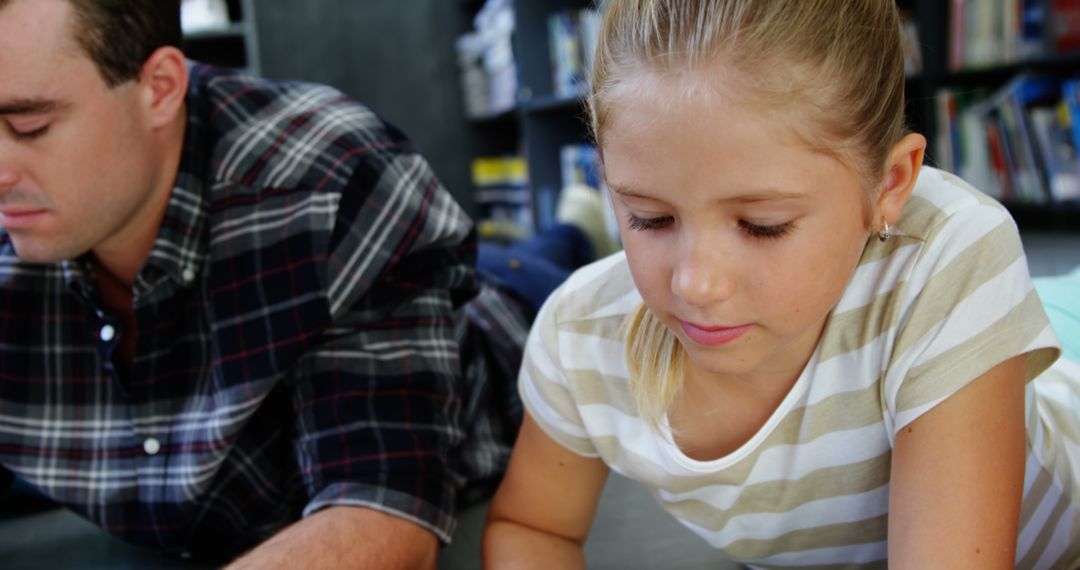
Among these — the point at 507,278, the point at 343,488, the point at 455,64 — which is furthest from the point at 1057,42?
the point at 455,64

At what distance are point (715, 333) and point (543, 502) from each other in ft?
0.99

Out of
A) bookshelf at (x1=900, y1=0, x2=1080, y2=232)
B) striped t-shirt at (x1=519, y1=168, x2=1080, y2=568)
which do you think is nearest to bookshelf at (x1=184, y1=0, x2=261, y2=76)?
bookshelf at (x1=900, y1=0, x2=1080, y2=232)

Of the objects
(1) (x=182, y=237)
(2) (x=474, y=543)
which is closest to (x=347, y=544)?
(2) (x=474, y=543)

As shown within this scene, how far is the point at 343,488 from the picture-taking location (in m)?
1.00

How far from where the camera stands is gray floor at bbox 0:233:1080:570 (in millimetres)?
1107

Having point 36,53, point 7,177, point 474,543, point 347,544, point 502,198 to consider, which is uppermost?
point 36,53

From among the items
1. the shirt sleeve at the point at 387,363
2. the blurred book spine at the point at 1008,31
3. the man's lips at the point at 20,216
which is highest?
the blurred book spine at the point at 1008,31

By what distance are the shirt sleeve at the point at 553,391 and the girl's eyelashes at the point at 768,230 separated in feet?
0.89

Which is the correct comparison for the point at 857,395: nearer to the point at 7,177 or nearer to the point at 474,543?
the point at 474,543

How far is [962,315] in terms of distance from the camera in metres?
0.72

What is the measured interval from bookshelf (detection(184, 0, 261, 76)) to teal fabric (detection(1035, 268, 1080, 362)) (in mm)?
2685

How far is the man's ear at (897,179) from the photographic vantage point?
72 cm

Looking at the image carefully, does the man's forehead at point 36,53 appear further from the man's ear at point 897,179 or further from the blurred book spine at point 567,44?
the blurred book spine at point 567,44

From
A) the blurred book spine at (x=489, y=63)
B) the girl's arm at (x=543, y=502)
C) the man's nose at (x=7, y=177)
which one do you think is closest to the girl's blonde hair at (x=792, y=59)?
the girl's arm at (x=543, y=502)
